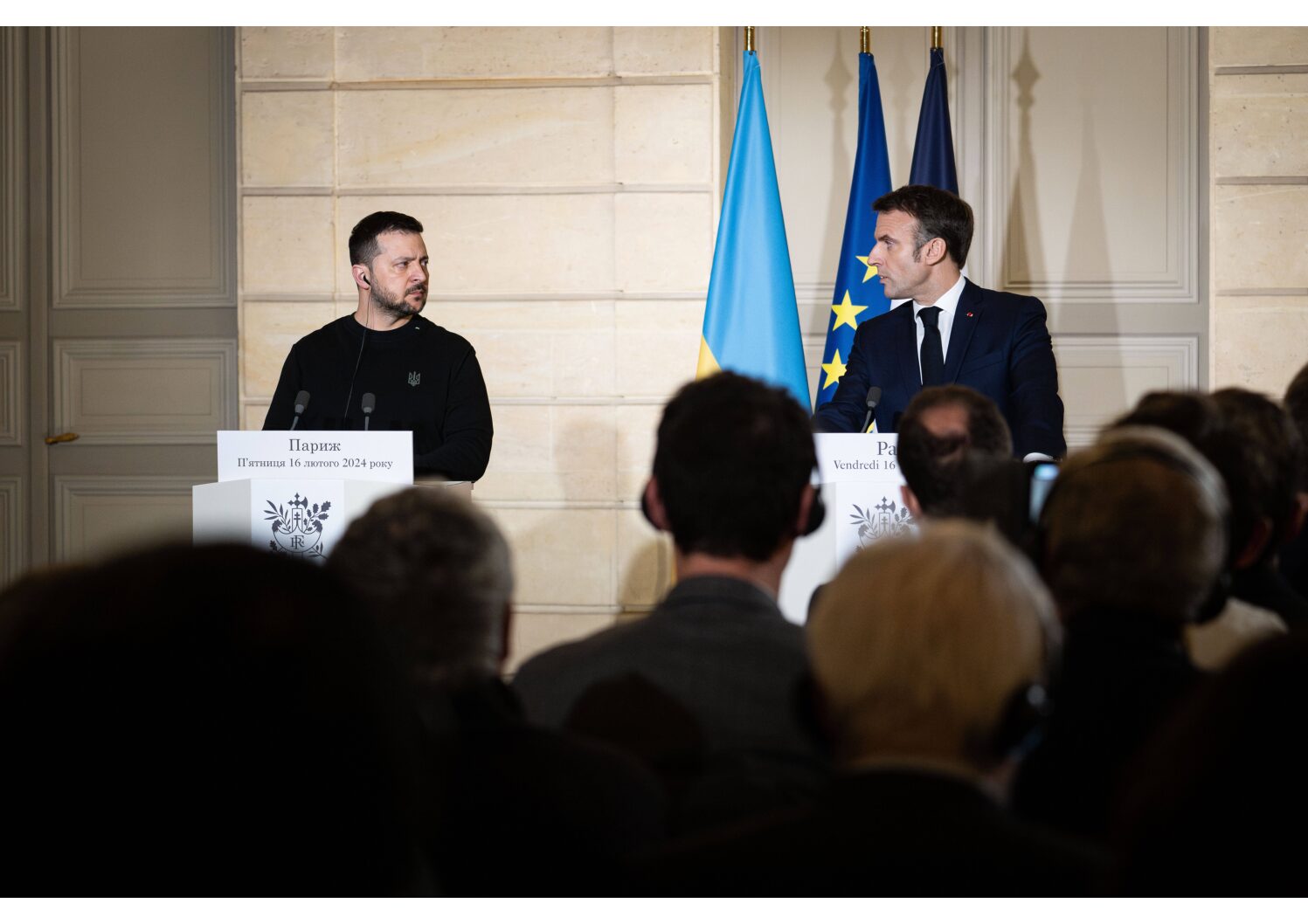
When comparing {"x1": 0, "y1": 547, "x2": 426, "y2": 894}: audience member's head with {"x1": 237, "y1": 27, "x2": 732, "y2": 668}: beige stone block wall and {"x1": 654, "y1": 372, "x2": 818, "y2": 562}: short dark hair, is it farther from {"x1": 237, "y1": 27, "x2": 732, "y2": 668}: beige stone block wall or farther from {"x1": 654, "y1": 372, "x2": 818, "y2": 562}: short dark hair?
{"x1": 237, "y1": 27, "x2": 732, "y2": 668}: beige stone block wall

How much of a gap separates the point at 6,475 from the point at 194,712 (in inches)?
270

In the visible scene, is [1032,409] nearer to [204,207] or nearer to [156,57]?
[204,207]

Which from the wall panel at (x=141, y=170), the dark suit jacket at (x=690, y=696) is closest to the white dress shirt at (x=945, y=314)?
the dark suit jacket at (x=690, y=696)

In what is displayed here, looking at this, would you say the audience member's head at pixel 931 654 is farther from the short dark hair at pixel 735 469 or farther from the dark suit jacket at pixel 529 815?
the short dark hair at pixel 735 469

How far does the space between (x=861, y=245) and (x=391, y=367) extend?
7.17ft

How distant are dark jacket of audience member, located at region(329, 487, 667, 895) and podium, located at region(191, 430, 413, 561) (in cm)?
235

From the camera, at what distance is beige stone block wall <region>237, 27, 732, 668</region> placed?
19.7ft

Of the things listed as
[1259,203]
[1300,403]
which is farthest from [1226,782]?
[1259,203]

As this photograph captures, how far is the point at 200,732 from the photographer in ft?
2.17

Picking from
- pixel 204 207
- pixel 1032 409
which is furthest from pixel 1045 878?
pixel 204 207

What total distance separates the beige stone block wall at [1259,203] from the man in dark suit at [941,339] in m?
2.02

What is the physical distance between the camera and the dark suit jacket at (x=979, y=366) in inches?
167

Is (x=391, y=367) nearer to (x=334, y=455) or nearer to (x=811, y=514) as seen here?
(x=334, y=455)

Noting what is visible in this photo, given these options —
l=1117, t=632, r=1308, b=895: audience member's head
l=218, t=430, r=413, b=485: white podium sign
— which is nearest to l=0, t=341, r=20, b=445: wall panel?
l=218, t=430, r=413, b=485: white podium sign
